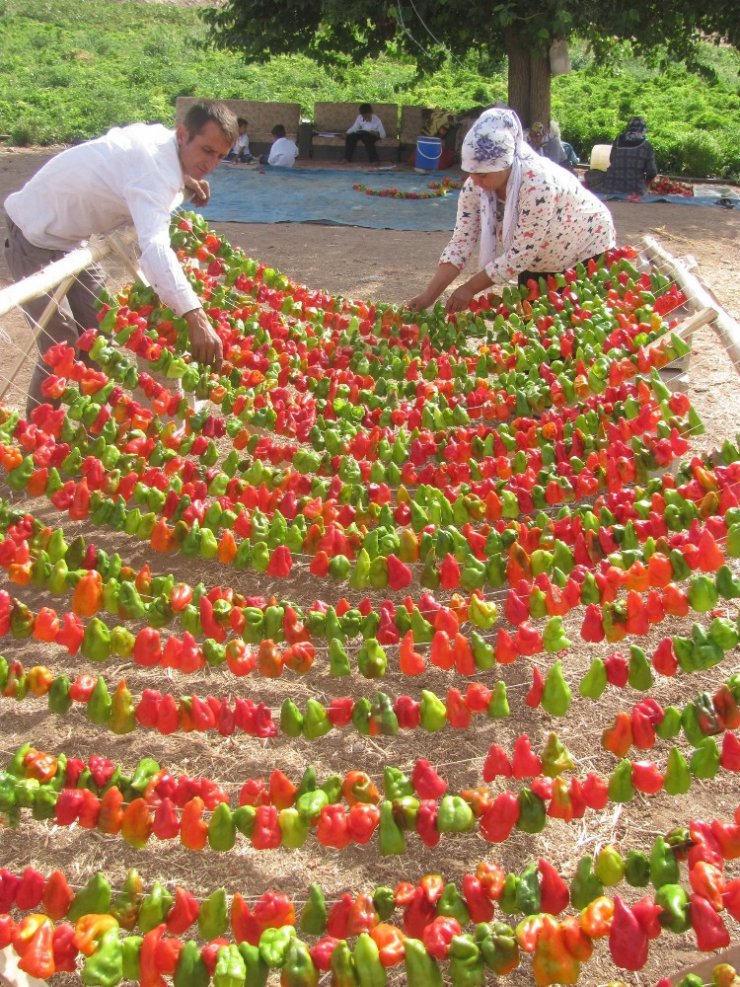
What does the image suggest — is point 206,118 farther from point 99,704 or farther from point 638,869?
point 638,869

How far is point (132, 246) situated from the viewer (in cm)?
400

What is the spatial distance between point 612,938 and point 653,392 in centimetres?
224

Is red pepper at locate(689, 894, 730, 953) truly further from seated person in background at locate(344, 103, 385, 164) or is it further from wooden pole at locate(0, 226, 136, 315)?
seated person in background at locate(344, 103, 385, 164)

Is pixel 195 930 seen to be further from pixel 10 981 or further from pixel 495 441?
pixel 495 441

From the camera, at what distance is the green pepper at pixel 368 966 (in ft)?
5.08

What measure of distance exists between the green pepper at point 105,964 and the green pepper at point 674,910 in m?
0.98

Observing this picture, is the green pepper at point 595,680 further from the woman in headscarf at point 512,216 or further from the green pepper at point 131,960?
the woman in headscarf at point 512,216

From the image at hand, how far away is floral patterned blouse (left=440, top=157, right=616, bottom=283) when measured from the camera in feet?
13.9

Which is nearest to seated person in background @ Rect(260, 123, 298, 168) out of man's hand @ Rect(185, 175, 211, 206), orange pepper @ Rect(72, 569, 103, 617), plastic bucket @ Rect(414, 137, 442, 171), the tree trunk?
plastic bucket @ Rect(414, 137, 442, 171)

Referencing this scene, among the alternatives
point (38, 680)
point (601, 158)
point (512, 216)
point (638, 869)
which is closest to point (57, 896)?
point (38, 680)

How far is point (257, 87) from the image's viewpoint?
23438 millimetres

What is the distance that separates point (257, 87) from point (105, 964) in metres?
24.9

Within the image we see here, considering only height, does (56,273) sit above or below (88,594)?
above

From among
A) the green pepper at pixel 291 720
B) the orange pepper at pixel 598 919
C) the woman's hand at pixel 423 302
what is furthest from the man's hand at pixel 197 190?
the orange pepper at pixel 598 919
